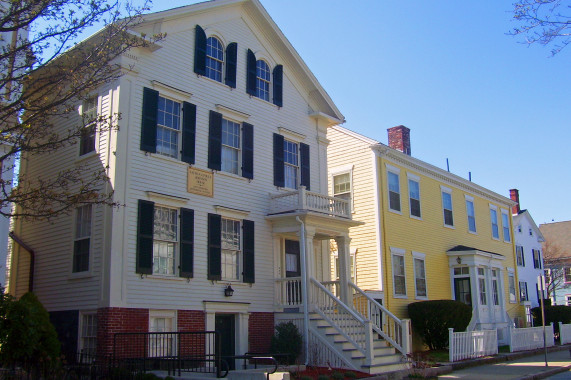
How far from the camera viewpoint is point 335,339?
17.2 metres

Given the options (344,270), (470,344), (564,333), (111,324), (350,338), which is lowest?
(470,344)

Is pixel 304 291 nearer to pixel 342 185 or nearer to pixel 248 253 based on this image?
pixel 248 253

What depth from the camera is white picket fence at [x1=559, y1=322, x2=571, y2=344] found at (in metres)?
28.5

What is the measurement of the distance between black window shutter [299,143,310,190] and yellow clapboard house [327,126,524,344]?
15.4ft

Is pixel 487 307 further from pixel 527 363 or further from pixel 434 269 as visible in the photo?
pixel 527 363

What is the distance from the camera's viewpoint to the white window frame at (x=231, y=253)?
57.3ft

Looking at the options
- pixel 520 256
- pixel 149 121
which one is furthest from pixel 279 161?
pixel 520 256

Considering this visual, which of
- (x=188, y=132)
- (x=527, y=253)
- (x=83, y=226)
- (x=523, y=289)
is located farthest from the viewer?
(x=527, y=253)

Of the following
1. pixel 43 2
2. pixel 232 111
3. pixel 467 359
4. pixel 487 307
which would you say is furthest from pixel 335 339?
pixel 487 307

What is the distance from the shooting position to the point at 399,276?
25156mm

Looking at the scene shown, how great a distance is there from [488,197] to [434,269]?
8572mm

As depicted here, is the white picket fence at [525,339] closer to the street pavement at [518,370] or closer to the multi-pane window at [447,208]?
the street pavement at [518,370]

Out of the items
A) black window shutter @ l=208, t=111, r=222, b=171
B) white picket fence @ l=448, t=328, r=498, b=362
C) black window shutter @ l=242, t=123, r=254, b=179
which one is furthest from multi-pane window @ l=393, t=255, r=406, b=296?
black window shutter @ l=208, t=111, r=222, b=171

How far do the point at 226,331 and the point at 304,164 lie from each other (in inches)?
257
